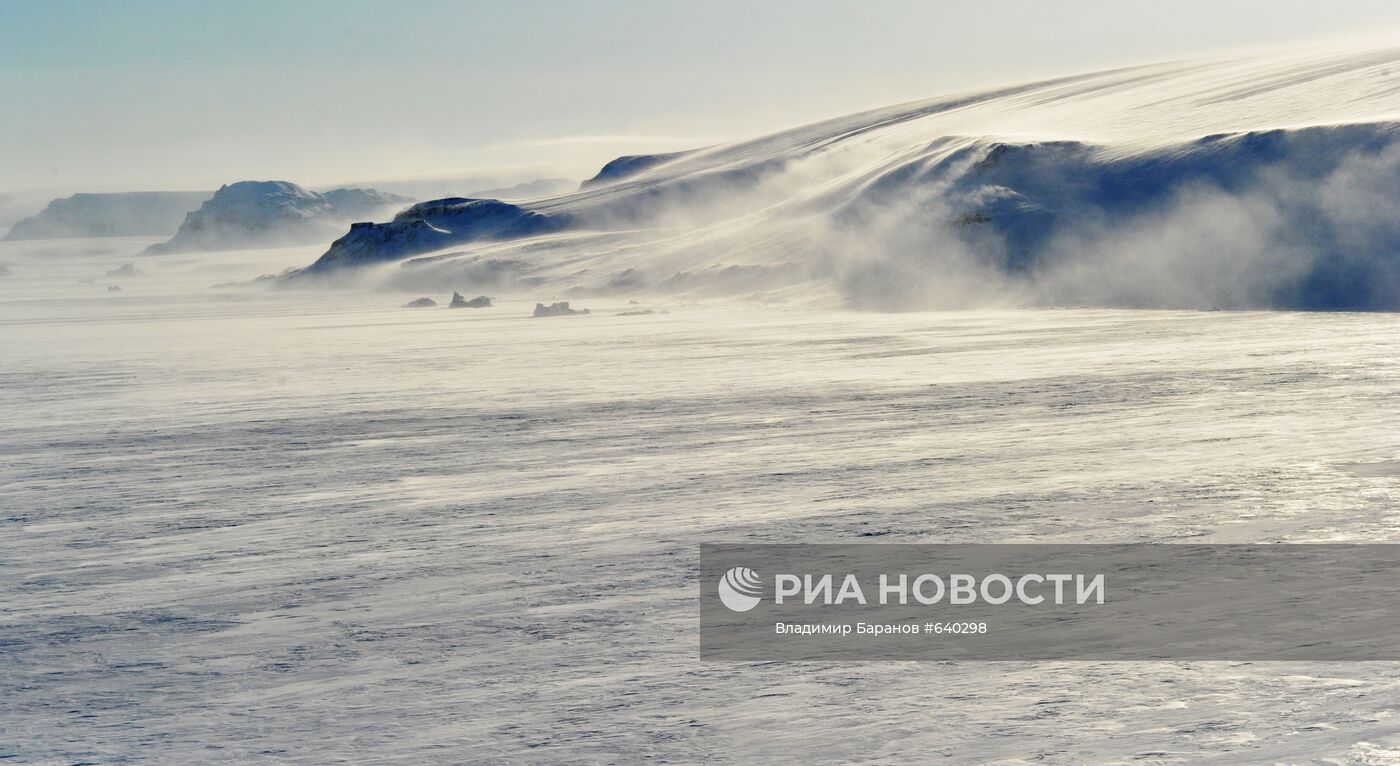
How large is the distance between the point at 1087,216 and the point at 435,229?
49849mm

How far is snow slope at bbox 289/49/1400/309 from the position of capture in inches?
1283

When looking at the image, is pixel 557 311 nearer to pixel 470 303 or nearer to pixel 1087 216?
pixel 470 303

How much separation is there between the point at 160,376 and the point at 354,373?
9.28 feet

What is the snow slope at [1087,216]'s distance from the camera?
32.6m

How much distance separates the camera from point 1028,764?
4172 millimetres

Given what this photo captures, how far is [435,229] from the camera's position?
79.9m

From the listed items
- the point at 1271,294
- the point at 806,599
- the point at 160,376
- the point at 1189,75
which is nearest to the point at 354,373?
the point at 160,376

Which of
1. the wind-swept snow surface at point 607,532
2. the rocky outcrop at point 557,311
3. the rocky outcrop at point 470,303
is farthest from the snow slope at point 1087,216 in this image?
the wind-swept snow surface at point 607,532

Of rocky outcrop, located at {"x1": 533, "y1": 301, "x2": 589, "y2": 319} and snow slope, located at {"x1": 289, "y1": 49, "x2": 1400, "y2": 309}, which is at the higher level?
snow slope, located at {"x1": 289, "y1": 49, "x2": 1400, "y2": 309}

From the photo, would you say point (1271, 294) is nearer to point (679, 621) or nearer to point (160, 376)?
point (160, 376)

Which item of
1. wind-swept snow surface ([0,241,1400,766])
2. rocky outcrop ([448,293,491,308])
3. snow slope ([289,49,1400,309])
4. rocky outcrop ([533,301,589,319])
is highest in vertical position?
snow slope ([289,49,1400,309])

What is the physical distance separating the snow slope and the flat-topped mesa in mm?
3795

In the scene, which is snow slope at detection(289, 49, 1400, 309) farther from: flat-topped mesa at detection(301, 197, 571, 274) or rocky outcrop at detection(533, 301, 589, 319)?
rocky outcrop at detection(533, 301, 589, 319)

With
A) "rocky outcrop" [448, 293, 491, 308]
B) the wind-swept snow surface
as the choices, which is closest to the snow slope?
"rocky outcrop" [448, 293, 491, 308]
